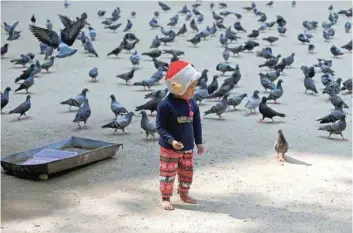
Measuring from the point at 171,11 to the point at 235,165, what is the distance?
71.2ft

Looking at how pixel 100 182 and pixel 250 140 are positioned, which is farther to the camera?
pixel 250 140

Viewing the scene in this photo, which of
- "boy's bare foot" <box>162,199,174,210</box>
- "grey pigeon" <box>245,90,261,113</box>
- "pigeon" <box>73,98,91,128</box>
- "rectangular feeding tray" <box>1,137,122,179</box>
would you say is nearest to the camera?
"boy's bare foot" <box>162,199,174,210</box>

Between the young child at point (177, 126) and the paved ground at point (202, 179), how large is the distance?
368 mm

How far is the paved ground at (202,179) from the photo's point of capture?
5750 millimetres

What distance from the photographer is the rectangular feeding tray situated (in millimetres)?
6938

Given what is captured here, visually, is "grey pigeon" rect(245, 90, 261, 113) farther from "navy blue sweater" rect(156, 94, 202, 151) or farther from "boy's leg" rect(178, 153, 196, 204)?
"navy blue sweater" rect(156, 94, 202, 151)

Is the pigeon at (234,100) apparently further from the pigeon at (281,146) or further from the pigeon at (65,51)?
the pigeon at (281,146)

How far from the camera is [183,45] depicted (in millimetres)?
20203

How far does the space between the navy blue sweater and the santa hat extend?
15cm

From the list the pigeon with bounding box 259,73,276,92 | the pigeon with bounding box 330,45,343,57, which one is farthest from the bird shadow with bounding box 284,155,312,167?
the pigeon with bounding box 330,45,343,57

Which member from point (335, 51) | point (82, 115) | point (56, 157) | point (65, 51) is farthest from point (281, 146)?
point (335, 51)

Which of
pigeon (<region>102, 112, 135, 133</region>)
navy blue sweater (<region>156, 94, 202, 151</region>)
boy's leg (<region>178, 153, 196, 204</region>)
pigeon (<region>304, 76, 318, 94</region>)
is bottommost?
pigeon (<region>304, 76, 318, 94</region>)

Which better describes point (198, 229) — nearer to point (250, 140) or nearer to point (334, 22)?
point (250, 140)

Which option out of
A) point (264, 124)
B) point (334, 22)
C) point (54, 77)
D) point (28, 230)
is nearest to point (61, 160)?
point (28, 230)
